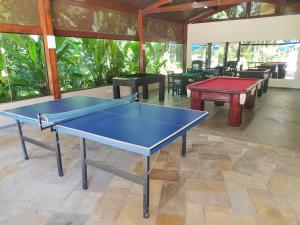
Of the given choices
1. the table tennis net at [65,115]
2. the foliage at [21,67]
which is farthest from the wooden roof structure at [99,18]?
the table tennis net at [65,115]

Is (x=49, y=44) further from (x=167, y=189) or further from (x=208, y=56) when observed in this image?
(x=208, y=56)

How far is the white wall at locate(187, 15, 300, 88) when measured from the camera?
8.51 meters

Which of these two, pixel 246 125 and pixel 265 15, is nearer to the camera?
pixel 246 125

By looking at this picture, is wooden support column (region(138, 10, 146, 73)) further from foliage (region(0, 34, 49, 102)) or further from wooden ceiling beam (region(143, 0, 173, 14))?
foliage (region(0, 34, 49, 102))

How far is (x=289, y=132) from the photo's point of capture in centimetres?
413

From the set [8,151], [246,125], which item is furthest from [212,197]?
[8,151]

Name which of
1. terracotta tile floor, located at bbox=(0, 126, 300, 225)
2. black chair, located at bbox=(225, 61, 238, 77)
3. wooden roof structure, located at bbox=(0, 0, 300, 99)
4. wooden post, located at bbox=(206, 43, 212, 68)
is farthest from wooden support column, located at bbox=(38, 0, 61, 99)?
wooden post, located at bbox=(206, 43, 212, 68)

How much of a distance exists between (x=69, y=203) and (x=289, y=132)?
3997 millimetres

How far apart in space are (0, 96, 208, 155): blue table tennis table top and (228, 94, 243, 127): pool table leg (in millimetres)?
2059

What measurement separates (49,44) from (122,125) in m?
3.87

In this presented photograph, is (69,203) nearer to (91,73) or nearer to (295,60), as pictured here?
(91,73)

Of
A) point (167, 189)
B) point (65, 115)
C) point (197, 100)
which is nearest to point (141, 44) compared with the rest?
point (197, 100)

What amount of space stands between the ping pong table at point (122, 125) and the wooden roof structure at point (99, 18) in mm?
2488

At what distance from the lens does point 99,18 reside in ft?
20.7
